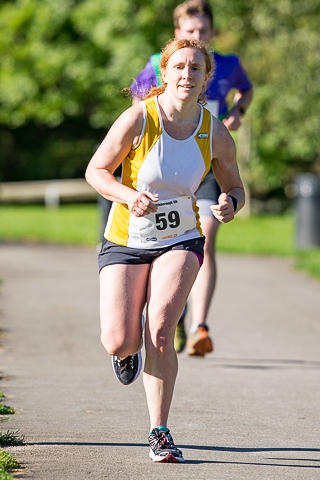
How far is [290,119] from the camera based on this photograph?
25578 millimetres

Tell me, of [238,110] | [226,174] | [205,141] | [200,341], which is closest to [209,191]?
[238,110]

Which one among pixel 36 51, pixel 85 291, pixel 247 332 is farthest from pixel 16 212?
pixel 247 332

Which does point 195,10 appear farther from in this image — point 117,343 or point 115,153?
point 117,343

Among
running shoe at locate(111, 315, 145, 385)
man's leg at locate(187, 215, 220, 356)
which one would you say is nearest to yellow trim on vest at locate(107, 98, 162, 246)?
running shoe at locate(111, 315, 145, 385)

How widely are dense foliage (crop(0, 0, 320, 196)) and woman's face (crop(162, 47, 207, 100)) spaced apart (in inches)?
716

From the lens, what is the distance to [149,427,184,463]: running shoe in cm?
493

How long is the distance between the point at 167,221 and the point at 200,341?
102 inches

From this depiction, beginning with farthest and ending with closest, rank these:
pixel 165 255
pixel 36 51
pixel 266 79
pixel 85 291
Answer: pixel 36 51
pixel 266 79
pixel 85 291
pixel 165 255

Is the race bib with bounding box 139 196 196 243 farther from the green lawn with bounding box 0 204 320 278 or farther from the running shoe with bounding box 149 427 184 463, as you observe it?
the green lawn with bounding box 0 204 320 278

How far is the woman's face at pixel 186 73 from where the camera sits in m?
5.09

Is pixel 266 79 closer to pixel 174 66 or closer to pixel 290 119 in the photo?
pixel 290 119

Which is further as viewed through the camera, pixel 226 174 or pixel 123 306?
pixel 226 174

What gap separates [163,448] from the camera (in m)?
4.95

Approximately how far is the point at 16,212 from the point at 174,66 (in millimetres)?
24324
